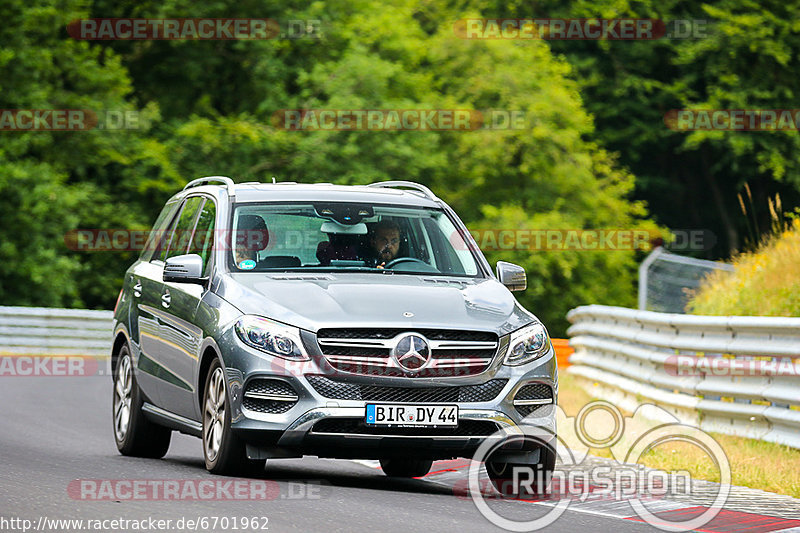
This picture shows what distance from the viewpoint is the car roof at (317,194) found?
34.1 feet

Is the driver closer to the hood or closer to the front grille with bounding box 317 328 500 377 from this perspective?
the hood

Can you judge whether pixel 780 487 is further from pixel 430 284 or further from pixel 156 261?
pixel 156 261

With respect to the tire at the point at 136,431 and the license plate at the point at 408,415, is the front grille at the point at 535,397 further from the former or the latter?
the tire at the point at 136,431

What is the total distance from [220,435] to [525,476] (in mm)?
1900

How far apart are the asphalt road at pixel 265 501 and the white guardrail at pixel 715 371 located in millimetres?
2564

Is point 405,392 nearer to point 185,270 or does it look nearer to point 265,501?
point 265,501

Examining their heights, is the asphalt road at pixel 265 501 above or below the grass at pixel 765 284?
below

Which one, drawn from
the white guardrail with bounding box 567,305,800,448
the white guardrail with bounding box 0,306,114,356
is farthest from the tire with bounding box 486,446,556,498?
the white guardrail with bounding box 0,306,114,356

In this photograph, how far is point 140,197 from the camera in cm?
4041

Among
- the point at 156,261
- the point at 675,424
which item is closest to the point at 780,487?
the point at 675,424

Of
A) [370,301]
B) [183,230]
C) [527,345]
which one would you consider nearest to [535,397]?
[527,345]

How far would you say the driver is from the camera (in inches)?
400

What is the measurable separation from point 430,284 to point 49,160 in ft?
99.1

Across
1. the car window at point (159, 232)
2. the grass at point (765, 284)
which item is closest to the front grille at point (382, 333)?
the car window at point (159, 232)
